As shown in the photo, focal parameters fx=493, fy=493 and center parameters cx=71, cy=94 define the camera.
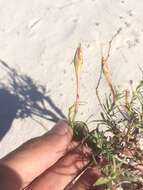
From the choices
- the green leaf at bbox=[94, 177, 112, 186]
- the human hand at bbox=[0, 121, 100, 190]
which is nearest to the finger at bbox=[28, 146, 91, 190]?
the human hand at bbox=[0, 121, 100, 190]

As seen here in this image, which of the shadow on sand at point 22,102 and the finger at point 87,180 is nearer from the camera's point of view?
the finger at point 87,180

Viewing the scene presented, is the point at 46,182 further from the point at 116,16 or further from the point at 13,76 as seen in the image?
the point at 116,16

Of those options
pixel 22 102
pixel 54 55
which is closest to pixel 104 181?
pixel 22 102

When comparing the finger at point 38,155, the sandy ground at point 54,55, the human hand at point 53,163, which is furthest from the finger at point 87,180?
the sandy ground at point 54,55

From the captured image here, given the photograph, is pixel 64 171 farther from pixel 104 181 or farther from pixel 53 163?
pixel 104 181

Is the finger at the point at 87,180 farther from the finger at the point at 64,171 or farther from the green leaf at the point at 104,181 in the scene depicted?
the green leaf at the point at 104,181

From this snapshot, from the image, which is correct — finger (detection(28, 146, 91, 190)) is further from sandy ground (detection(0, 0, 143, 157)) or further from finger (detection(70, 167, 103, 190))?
sandy ground (detection(0, 0, 143, 157))

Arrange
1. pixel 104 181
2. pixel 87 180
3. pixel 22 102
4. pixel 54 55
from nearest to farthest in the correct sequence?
pixel 104 181 → pixel 87 180 → pixel 22 102 → pixel 54 55
